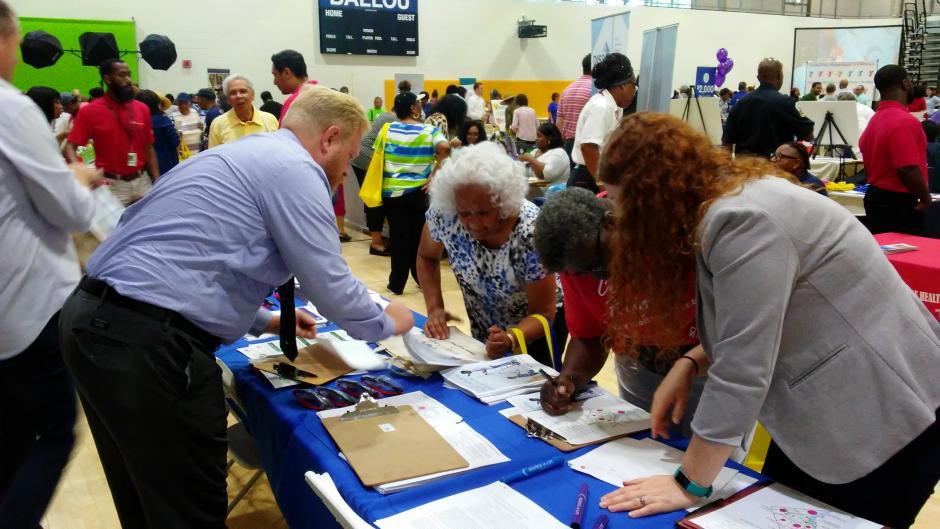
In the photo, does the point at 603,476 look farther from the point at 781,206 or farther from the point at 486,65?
the point at 486,65

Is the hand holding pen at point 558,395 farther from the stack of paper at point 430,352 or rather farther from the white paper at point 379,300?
the white paper at point 379,300

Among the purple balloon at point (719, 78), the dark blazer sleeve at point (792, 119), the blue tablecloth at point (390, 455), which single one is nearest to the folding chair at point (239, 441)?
the blue tablecloth at point (390, 455)

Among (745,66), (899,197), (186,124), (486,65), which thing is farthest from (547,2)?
(899,197)

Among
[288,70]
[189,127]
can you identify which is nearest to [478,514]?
[288,70]

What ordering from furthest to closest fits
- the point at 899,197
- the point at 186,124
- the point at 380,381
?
the point at 186,124 < the point at 899,197 < the point at 380,381

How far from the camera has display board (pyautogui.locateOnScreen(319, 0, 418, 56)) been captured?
Result: 13.3 m

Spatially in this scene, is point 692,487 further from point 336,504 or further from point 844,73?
point 844,73

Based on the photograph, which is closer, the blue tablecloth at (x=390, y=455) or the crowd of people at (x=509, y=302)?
the crowd of people at (x=509, y=302)

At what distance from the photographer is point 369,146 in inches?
251

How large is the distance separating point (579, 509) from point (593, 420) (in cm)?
42

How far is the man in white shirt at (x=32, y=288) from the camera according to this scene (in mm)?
1721

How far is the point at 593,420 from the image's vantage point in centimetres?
161

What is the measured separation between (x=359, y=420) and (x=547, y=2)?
16151 mm

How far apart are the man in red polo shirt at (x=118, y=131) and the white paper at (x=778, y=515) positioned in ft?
15.0
